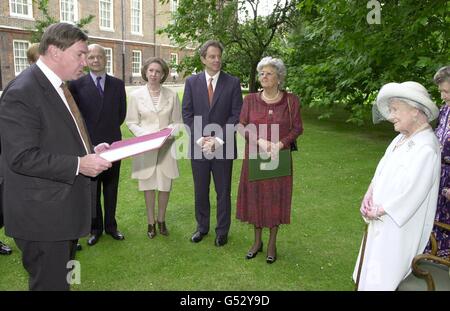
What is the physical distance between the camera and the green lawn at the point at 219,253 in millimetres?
4141

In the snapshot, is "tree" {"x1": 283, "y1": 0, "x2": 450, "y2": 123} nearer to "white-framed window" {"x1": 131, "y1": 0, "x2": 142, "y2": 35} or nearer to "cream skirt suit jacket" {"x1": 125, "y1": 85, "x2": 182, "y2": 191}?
"cream skirt suit jacket" {"x1": 125, "y1": 85, "x2": 182, "y2": 191}

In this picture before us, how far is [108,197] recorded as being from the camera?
4969mm

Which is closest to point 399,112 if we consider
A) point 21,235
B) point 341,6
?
point 21,235

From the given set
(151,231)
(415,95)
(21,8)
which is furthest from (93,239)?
(21,8)

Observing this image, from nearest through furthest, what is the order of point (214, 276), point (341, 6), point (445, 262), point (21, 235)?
point (21, 235), point (445, 262), point (214, 276), point (341, 6)

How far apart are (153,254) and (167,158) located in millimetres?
1161

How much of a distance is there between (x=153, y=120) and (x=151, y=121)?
0.03 metres

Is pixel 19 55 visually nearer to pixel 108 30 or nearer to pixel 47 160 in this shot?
pixel 108 30

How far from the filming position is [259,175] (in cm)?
435

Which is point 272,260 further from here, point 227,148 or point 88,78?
point 88,78

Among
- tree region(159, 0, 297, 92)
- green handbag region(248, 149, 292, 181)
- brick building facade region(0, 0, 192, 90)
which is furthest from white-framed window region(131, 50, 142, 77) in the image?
green handbag region(248, 149, 292, 181)

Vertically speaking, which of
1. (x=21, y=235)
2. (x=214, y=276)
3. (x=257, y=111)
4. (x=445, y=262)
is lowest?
(x=214, y=276)

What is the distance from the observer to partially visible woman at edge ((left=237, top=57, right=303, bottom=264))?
13.9 feet

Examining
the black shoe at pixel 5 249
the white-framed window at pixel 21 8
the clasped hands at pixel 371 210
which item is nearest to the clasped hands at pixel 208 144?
the clasped hands at pixel 371 210
